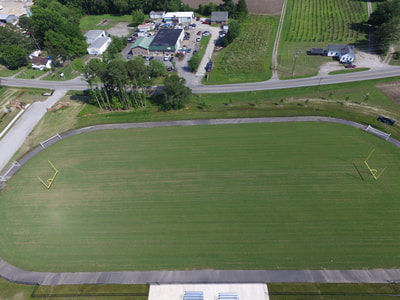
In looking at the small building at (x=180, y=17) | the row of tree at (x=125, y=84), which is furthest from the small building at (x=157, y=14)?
the row of tree at (x=125, y=84)

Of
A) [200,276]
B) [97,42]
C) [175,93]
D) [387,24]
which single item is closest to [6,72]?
[97,42]

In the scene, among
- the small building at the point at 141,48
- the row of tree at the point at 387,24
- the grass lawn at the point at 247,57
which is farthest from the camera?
the small building at the point at 141,48

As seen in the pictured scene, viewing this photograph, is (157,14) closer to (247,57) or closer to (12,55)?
(247,57)

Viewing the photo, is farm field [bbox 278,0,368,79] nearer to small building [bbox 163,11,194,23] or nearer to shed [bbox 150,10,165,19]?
small building [bbox 163,11,194,23]

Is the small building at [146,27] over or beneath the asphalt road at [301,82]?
over

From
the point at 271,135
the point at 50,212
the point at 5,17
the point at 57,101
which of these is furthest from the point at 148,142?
the point at 5,17

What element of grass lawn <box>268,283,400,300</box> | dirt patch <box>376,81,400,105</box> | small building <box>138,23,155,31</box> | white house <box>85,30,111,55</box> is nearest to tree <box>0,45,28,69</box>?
white house <box>85,30,111,55</box>

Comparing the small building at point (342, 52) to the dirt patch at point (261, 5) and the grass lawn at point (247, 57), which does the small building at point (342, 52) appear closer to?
the grass lawn at point (247, 57)
